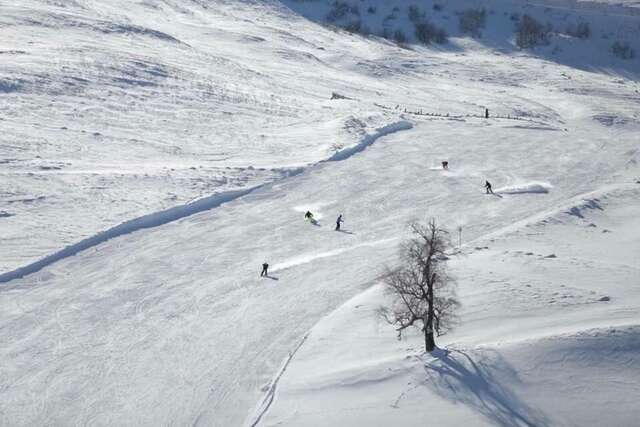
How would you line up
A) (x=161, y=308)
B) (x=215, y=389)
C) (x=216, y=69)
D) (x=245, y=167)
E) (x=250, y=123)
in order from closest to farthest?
(x=215, y=389) → (x=161, y=308) → (x=245, y=167) → (x=250, y=123) → (x=216, y=69)

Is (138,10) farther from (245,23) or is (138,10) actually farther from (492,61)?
(492,61)

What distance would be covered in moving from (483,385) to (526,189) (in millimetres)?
18598

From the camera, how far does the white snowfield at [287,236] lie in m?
19.1

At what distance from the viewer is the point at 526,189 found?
3550 cm

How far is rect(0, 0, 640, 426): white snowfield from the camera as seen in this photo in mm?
19109

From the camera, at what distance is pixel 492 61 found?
7062 cm

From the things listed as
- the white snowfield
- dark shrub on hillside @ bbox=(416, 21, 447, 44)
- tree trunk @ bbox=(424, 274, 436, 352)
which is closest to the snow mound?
the white snowfield

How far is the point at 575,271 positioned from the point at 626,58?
198 ft

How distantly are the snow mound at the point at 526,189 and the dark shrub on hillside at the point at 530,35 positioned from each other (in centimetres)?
4623

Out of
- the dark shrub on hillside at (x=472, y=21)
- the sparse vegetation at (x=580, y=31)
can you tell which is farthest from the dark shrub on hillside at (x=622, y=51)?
the dark shrub on hillside at (x=472, y=21)

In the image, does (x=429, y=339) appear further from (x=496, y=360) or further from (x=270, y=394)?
(x=270, y=394)

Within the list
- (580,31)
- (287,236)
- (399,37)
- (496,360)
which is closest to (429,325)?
(496,360)

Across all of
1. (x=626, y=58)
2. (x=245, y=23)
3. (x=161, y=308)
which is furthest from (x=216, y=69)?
(x=626, y=58)

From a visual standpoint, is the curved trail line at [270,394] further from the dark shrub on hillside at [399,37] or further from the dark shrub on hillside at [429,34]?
the dark shrub on hillside at [429,34]
